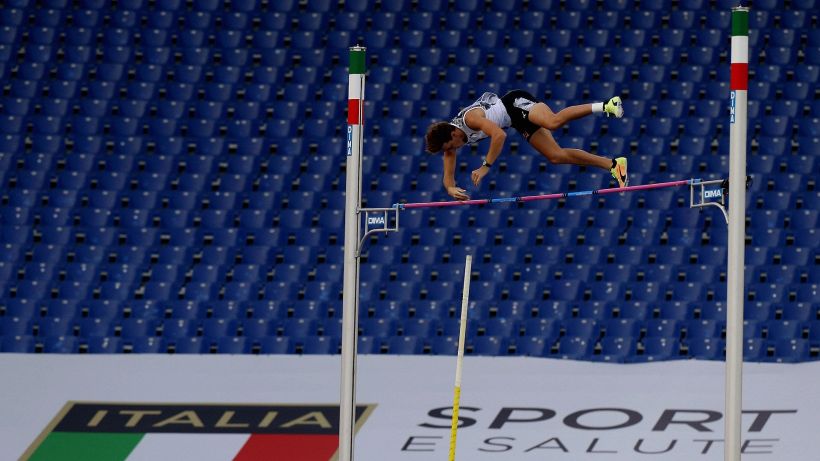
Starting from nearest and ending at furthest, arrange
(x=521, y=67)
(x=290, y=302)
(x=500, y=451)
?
1. (x=500, y=451)
2. (x=290, y=302)
3. (x=521, y=67)

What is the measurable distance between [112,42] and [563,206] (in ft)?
21.0

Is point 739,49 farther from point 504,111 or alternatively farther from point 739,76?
point 504,111

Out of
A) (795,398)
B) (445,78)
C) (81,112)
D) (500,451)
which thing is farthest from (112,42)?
(795,398)

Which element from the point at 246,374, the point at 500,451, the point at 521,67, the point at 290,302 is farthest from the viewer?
the point at 521,67

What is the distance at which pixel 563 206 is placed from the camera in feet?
64.2

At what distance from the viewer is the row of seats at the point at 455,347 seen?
18.4 meters

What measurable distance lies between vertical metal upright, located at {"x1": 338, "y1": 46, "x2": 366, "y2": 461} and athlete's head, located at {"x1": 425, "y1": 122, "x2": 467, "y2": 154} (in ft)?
2.61

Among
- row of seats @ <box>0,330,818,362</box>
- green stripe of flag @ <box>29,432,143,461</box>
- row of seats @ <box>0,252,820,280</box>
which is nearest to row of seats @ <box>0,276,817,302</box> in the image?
row of seats @ <box>0,252,820,280</box>

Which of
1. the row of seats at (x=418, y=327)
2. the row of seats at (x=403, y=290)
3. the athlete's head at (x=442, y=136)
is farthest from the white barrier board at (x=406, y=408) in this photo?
the athlete's head at (x=442, y=136)

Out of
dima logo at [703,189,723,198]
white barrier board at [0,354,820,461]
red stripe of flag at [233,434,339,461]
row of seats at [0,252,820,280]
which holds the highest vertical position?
dima logo at [703,189,723,198]

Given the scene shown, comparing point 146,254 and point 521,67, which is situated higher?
point 521,67

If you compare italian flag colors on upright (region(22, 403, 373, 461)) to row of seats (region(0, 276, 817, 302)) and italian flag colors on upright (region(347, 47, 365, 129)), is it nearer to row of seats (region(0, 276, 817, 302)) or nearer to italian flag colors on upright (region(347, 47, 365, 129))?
row of seats (region(0, 276, 817, 302))

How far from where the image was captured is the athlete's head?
37.3 feet

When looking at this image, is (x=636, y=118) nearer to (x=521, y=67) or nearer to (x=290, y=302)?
(x=521, y=67)
